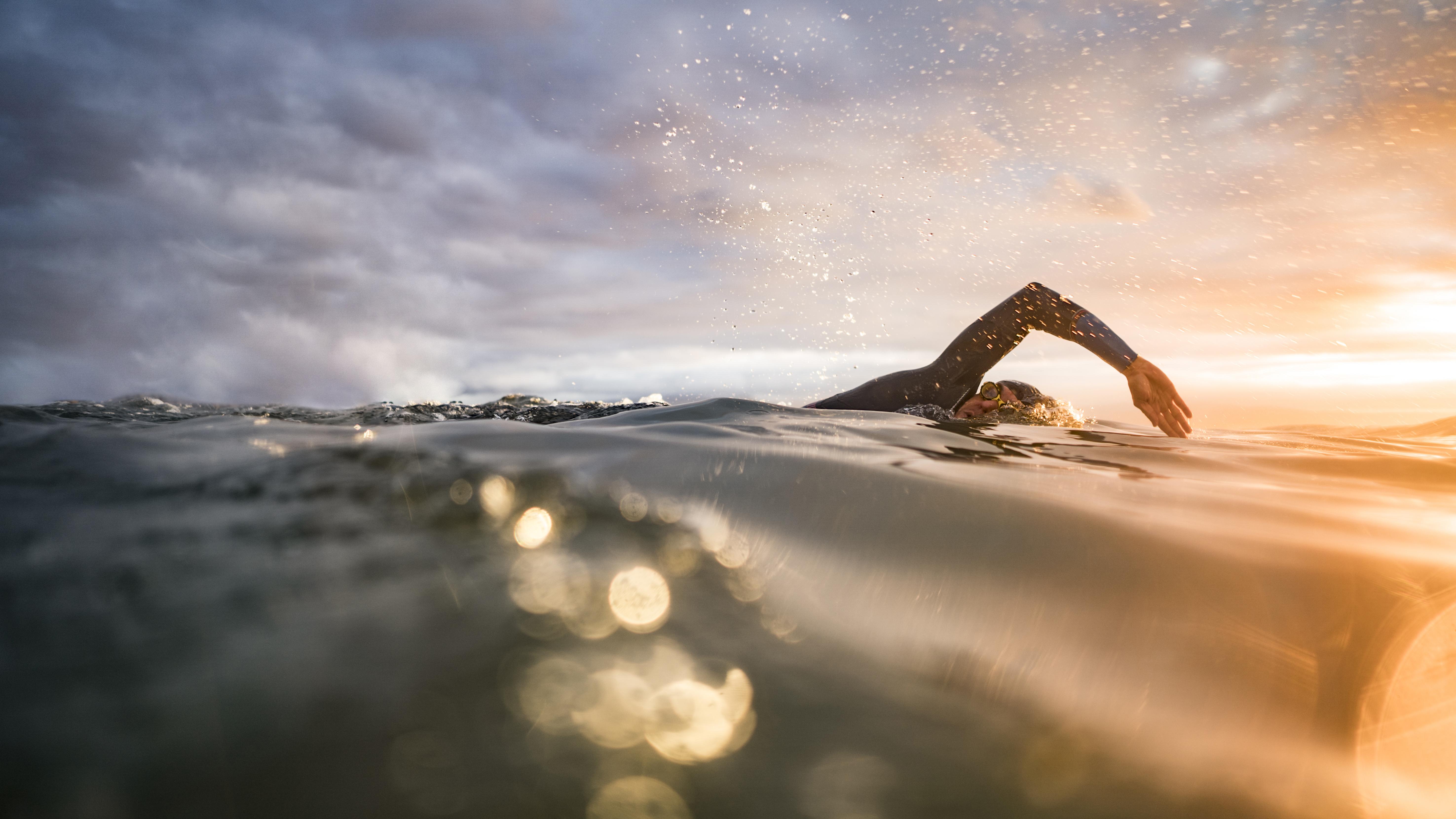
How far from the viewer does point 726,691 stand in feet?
2.65

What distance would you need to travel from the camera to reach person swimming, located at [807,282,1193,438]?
438 centimetres

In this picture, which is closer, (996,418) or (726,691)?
(726,691)

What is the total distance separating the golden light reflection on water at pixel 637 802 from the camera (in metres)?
0.62

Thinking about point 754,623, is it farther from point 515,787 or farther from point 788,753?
point 515,787

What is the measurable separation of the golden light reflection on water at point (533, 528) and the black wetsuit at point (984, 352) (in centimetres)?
364

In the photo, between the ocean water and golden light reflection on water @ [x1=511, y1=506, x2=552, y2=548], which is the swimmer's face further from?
golden light reflection on water @ [x1=511, y1=506, x2=552, y2=548]

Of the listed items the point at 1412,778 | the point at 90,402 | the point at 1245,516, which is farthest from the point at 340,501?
the point at 90,402

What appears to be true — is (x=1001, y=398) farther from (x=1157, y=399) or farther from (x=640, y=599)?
(x=640, y=599)

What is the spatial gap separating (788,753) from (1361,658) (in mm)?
1005

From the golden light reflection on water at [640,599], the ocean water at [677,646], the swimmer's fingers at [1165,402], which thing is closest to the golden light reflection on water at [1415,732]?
the ocean water at [677,646]

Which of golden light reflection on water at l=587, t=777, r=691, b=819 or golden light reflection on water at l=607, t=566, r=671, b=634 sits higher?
golden light reflection on water at l=607, t=566, r=671, b=634

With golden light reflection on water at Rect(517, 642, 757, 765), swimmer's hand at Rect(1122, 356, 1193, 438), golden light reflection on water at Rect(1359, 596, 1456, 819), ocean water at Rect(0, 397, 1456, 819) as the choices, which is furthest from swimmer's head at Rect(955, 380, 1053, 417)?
golden light reflection on water at Rect(517, 642, 757, 765)

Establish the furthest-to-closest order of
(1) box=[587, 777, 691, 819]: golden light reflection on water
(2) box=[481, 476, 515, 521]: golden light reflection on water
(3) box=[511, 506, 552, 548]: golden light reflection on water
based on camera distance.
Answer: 1. (2) box=[481, 476, 515, 521]: golden light reflection on water
2. (3) box=[511, 506, 552, 548]: golden light reflection on water
3. (1) box=[587, 777, 691, 819]: golden light reflection on water

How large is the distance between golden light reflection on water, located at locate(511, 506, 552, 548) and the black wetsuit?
3.64 metres
